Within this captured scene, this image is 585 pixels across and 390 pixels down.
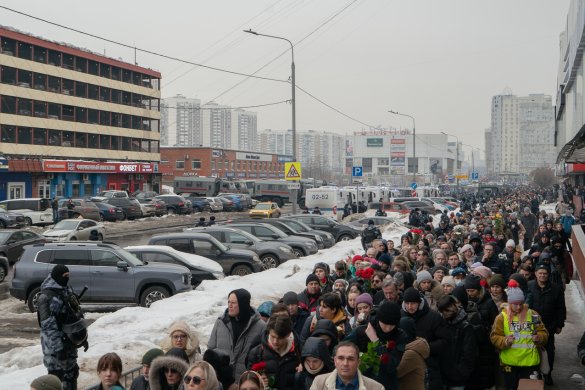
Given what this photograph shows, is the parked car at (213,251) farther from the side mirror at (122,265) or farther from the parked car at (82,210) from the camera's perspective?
the parked car at (82,210)

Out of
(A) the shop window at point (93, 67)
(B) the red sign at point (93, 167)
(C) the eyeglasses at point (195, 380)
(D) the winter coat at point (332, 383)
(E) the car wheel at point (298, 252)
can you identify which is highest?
(A) the shop window at point (93, 67)

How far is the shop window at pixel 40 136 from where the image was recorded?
Result: 6575 cm

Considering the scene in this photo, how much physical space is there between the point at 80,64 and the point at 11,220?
131 ft

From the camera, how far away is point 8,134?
205 ft

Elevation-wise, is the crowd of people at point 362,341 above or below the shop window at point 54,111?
below

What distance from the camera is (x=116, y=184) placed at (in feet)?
229

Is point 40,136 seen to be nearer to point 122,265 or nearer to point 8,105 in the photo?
point 8,105

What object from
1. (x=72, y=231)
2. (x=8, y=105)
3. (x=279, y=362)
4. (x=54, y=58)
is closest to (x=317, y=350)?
(x=279, y=362)

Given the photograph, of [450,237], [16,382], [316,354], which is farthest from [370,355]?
[450,237]

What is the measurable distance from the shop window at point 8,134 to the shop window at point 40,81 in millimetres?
5269

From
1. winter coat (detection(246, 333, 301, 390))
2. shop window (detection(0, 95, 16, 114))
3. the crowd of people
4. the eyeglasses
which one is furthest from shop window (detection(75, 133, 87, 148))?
the eyeglasses

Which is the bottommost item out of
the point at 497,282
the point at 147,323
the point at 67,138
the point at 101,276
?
the point at 147,323

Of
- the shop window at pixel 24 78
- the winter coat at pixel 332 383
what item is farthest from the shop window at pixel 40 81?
the winter coat at pixel 332 383

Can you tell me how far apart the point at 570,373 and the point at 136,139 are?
75.6 m
